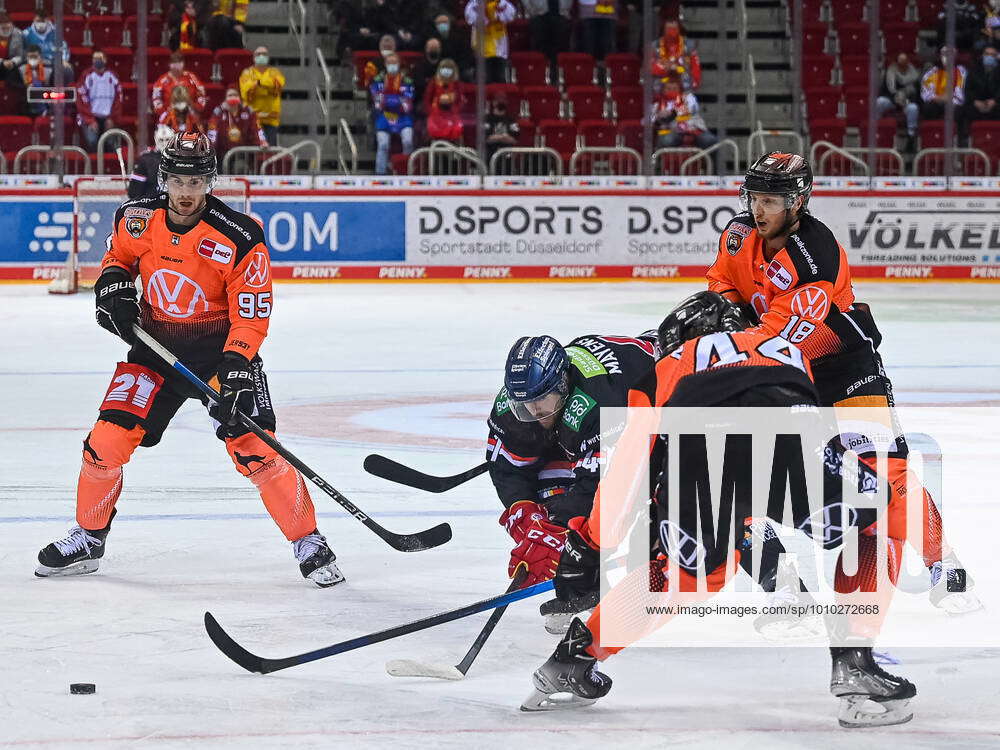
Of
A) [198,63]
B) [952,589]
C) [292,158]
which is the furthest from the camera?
[198,63]

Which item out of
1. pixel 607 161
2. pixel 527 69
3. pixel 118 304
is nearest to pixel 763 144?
pixel 607 161

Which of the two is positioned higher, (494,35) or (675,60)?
(494,35)

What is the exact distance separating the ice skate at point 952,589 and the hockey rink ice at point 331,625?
12.7 inches

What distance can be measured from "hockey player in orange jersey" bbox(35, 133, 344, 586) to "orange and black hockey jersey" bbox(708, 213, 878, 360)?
4.91 feet

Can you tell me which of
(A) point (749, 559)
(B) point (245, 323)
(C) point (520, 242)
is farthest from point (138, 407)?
(C) point (520, 242)

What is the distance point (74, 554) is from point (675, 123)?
39.7ft

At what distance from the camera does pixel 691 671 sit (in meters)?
3.81

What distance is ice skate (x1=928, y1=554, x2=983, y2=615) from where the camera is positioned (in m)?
4.34

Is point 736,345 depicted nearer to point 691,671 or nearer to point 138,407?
point 691,671

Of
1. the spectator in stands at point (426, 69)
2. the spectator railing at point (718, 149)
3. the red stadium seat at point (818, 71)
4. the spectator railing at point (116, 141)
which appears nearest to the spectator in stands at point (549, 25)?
the spectator in stands at point (426, 69)

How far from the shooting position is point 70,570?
486cm

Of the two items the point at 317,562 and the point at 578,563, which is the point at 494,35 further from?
the point at 578,563

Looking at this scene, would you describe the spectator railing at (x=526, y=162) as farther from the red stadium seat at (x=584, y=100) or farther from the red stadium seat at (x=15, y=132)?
the red stadium seat at (x=15, y=132)

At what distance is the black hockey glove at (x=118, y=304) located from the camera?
16.1ft
